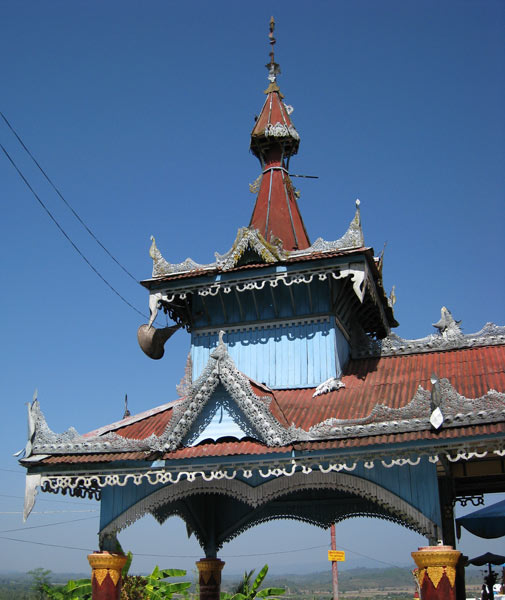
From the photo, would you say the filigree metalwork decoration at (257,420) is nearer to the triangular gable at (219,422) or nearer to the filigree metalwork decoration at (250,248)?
the triangular gable at (219,422)

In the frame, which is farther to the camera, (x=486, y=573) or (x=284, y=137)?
(x=486, y=573)

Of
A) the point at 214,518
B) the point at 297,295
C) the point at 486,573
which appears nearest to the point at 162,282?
the point at 297,295

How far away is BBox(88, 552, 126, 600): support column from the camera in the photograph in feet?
47.2

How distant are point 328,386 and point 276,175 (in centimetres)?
764

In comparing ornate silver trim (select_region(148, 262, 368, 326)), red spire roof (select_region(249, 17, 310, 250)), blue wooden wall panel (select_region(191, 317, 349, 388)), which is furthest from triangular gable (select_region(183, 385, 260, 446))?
red spire roof (select_region(249, 17, 310, 250))

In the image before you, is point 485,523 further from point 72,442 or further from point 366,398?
point 72,442

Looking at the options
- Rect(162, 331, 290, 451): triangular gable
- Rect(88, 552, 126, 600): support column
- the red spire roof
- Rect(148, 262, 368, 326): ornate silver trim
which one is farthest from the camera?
the red spire roof

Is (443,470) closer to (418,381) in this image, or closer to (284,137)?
(418,381)

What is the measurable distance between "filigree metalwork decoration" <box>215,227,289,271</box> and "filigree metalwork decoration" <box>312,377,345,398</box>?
300 cm

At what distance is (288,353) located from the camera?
16797 mm

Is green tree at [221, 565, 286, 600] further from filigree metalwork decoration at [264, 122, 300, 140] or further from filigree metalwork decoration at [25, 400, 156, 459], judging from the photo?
filigree metalwork decoration at [264, 122, 300, 140]

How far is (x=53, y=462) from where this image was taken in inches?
557

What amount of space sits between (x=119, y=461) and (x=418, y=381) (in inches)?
247

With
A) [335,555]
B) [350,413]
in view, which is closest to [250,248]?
[350,413]
